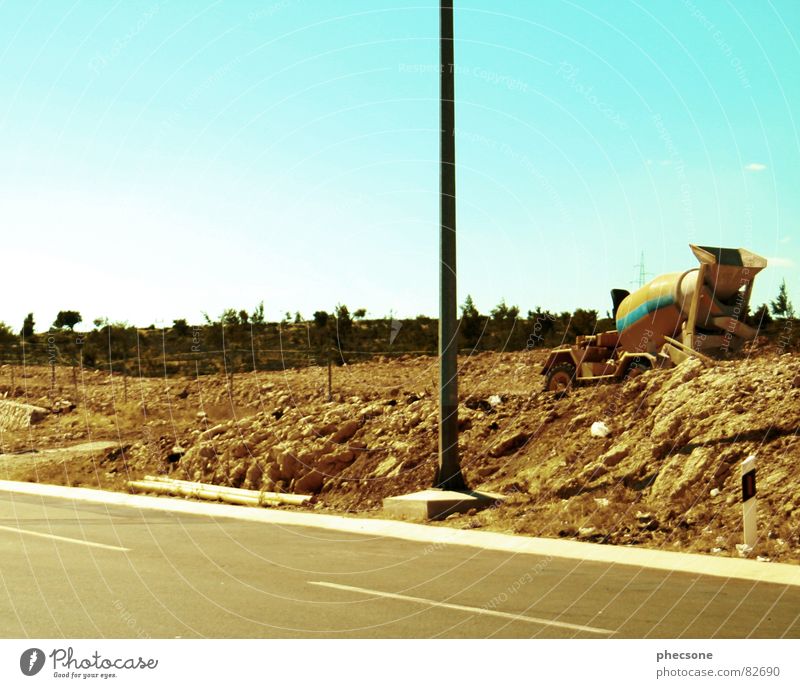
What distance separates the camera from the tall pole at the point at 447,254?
671 inches

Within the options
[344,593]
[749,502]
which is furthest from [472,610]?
[749,502]

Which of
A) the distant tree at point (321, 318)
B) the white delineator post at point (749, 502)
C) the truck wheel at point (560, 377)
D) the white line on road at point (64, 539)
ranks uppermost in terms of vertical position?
the distant tree at point (321, 318)

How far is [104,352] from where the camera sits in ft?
208

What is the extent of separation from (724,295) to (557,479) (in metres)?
6.35

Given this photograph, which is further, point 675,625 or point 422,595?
point 422,595

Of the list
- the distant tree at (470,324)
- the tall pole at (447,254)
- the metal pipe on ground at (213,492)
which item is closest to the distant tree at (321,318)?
the distant tree at (470,324)

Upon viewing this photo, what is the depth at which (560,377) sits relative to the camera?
79.6 feet

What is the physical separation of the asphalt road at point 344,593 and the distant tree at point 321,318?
4290 centimetres

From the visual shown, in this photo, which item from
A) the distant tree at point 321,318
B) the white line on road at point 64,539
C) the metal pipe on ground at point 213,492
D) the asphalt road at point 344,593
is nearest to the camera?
the asphalt road at point 344,593

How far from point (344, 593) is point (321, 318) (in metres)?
48.8

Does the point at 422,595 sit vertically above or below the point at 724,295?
below

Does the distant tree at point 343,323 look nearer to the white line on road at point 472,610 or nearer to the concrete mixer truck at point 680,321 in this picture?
the concrete mixer truck at point 680,321

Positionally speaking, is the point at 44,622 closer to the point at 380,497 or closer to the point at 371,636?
the point at 371,636

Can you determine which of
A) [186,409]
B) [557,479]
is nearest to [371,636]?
[557,479]
